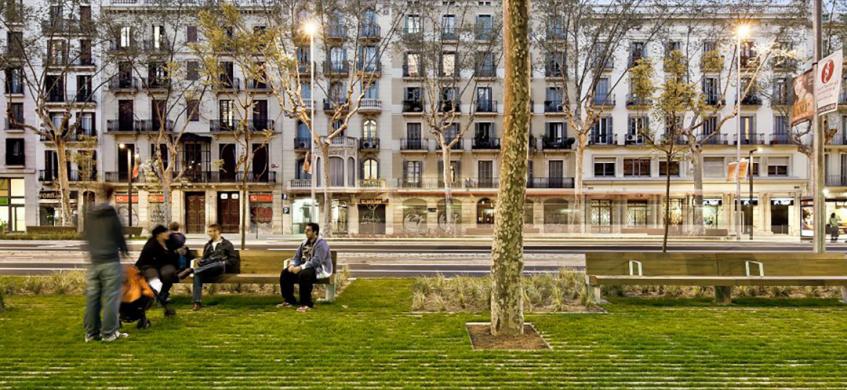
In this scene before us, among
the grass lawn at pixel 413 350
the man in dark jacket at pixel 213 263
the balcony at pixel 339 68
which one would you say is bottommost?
the grass lawn at pixel 413 350

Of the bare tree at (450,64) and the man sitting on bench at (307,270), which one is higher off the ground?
the bare tree at (450,64)

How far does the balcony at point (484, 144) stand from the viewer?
44.1 m

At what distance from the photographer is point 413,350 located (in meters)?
6.07

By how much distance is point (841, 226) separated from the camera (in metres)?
39.4

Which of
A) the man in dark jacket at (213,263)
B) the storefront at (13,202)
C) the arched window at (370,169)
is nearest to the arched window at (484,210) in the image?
the arched window at (370,169)

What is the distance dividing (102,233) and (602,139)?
140 ft

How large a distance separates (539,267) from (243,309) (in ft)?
30.5

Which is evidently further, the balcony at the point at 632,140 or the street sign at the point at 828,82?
the balcony at the point at 632,140

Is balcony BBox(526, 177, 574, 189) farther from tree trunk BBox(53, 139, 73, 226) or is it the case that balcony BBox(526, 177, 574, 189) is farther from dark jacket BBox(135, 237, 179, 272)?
dark jacket BBox(135, 237, 179, 272)

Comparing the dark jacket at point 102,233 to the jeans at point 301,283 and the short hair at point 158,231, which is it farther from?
the jeans at point 301,283

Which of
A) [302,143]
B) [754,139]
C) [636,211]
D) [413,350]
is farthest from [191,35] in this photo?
[754,139]

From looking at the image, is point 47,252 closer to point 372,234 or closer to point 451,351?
point 372,234

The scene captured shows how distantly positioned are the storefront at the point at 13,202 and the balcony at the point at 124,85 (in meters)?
10.7

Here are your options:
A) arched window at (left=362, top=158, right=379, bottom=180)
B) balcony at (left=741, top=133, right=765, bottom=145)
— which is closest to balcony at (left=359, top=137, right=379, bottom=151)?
arched window at (left=362, top=158, right=379, bottom=180)
